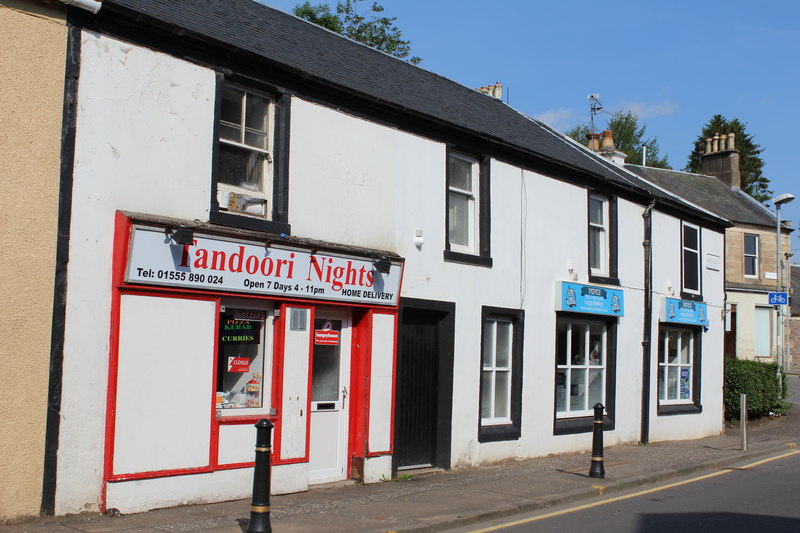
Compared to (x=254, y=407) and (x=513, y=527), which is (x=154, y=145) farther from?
(x=513, y=527)

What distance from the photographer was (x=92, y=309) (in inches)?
333

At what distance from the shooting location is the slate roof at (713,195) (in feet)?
122

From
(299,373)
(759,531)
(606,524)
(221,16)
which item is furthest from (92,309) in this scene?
(759,531)

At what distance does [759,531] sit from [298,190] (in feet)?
21.6

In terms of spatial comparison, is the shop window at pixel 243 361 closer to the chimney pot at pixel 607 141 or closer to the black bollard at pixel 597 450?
the black bollard at pixel 597 450

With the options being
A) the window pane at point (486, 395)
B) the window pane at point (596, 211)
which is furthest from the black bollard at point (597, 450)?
the window pane at point (596, 211)

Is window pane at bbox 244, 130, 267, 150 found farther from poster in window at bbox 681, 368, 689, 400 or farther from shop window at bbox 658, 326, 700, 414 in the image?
poster in window at bbox 681, 368, 689, 400

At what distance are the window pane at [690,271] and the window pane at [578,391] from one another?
5.19 metres

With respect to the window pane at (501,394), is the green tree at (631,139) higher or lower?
higher

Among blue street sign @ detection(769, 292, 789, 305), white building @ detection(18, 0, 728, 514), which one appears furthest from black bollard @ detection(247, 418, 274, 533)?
blue street sign @ detection(769, 292, 789, 305)

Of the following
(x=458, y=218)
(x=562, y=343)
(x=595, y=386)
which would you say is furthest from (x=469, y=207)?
(x=595, y=386)

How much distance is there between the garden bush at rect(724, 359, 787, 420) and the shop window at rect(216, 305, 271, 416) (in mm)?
16492

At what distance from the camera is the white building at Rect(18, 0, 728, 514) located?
8.61 meters

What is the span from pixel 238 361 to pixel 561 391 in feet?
25.7
